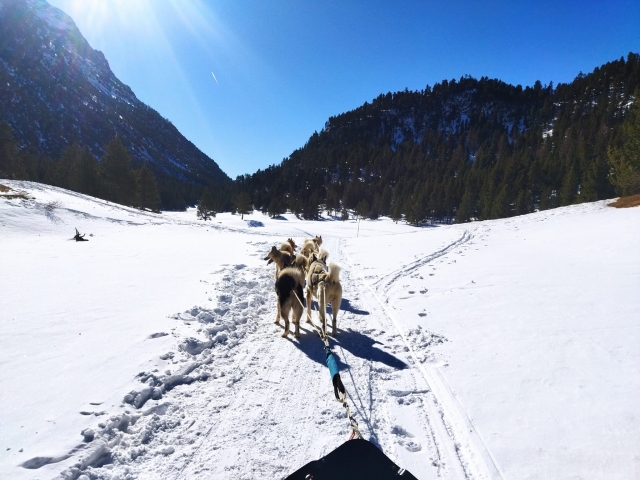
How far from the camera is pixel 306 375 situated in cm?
486

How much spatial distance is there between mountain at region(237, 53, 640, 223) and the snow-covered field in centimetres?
4189

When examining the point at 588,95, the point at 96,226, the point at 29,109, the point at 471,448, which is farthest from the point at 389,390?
the point at 29,109

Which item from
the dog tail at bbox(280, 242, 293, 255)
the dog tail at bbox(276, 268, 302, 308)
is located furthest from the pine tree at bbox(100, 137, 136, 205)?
the dog tail at bbox(276, 268, 302, 308)

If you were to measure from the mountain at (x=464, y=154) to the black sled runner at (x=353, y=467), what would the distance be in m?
47.1

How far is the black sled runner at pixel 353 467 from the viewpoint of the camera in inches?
99.2

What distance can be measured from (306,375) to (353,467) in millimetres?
2288

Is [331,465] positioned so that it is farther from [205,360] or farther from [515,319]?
[515,319]

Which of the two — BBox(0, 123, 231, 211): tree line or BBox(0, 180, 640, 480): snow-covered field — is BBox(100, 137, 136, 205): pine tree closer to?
BBox(0, 123, 231, 211): tree line

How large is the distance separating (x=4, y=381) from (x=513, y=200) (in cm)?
7660

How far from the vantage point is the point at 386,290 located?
985 centimetres

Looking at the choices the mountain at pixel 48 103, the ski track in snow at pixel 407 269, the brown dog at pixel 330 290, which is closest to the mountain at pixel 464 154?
the ski track in snow at pixel 407 269

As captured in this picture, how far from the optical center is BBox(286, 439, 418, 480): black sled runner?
2.52 meters

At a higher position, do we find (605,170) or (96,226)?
(605,170)

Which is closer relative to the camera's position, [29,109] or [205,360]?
[205,360]
